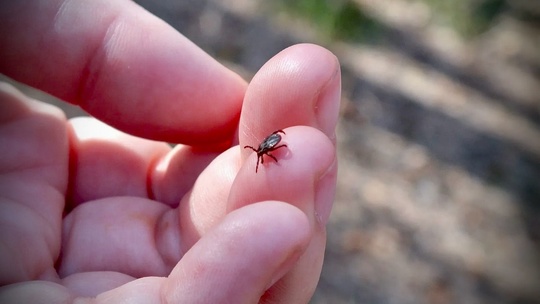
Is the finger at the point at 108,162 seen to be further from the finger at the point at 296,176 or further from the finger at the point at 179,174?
the finger at the point at 296,176

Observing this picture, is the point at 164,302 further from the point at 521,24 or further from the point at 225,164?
the point at 521,24

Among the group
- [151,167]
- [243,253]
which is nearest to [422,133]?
[151,167]

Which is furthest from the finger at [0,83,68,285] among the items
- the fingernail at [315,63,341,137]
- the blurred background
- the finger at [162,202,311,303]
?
the blurred background

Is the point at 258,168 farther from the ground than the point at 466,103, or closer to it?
farther from the ground

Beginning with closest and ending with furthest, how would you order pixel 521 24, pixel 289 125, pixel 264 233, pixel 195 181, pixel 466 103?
pixel 264 233
pixel 289 125
pixel 195 181
pixel 466 103
pixel 521 24

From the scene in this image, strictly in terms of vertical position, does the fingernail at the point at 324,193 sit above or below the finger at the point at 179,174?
above

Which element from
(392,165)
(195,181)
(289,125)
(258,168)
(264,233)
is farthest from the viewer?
(392,165)

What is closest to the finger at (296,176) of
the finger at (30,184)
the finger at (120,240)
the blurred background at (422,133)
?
the finger at (120,240)

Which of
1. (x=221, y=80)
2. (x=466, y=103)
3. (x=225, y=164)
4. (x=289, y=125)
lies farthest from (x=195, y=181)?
(x=466, y=103)
